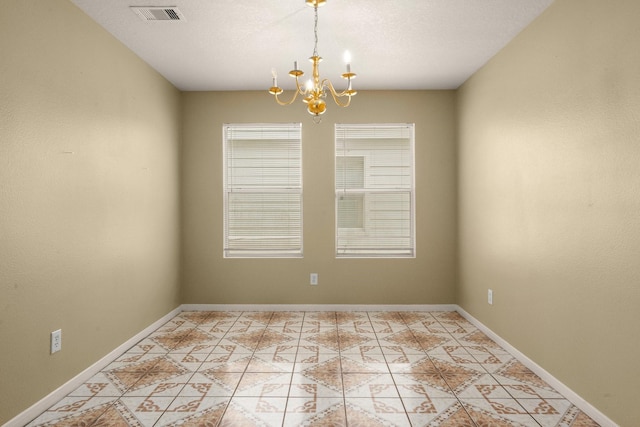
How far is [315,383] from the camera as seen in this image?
8.48 ft

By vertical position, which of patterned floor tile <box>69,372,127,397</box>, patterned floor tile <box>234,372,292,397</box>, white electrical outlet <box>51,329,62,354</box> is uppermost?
white electrical outlet <box>51,329,62,354</box>

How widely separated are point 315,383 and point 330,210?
223 centimetres

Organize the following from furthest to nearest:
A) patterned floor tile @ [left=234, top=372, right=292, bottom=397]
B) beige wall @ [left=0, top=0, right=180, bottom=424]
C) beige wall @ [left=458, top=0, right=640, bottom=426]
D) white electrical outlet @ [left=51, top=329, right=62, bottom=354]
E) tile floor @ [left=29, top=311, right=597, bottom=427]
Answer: patterned floor tile @ [left=234, top=372, right=292, bottom=397]
white electrical outlet @ [left=51, top=329, right=62, bottom=354]
tile floor @ [left=29, top=311, right=597, bottom=427]
beige wall @ [left=0, top=0, right=180, bottom=424]
beige wall @ [left=458, top=0, right=640, bottom=426]

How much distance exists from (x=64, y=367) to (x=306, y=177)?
112 inches

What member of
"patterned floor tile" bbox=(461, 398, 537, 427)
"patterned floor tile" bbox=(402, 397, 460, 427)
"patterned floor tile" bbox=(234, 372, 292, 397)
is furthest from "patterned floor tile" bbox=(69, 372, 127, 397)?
"patterned floor tile" bbox=(461, 398, 537, 427)

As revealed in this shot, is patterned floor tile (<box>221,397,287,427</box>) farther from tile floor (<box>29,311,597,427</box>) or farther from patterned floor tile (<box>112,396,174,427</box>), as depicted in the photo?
patterned floor tile (<box>112,396,174,427</box>)

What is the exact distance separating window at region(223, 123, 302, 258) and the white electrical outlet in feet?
7.25

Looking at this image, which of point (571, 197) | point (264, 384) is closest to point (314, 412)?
point (264, 384)

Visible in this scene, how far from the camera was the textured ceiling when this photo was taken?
263cm

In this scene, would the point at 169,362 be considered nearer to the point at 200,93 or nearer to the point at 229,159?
the point at 229,159

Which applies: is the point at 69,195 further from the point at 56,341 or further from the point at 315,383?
the point at 315,383

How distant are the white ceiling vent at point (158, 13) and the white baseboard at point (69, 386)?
8.14 ft

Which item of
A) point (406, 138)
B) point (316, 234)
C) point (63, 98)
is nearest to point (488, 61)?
point (406, 138)

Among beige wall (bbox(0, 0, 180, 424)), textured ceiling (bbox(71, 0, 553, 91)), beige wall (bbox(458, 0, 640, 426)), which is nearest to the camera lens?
beige wall (bbox(458, 0, 640, 426))
